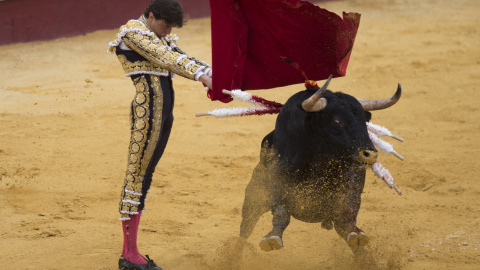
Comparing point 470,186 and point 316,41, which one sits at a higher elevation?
point 316,41

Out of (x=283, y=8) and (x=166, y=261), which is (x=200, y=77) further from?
(x=166, y=261)

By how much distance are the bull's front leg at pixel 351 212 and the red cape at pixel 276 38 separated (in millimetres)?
614

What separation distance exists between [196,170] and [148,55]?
2492 mm

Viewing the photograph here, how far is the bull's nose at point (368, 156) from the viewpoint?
366 centimetres

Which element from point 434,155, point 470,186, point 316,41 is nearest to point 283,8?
point 316,41

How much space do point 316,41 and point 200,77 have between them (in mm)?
725

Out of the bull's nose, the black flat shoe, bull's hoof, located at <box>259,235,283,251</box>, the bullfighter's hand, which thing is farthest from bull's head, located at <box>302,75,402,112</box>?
the black flat shoe

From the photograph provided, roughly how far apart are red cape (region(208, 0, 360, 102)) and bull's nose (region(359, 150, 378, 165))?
1.97 ft

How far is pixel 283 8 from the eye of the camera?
4.00 metres

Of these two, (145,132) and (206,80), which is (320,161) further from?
(145,132)

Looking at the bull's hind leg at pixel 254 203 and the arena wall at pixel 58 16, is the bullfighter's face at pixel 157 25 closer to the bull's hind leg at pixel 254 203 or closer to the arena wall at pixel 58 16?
the bull's hind leg at pixel 254 203

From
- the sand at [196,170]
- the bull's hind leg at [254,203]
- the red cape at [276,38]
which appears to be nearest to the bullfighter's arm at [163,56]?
the red cape at [276,38]

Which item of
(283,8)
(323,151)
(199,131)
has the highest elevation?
(283,8)

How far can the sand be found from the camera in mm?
4602
